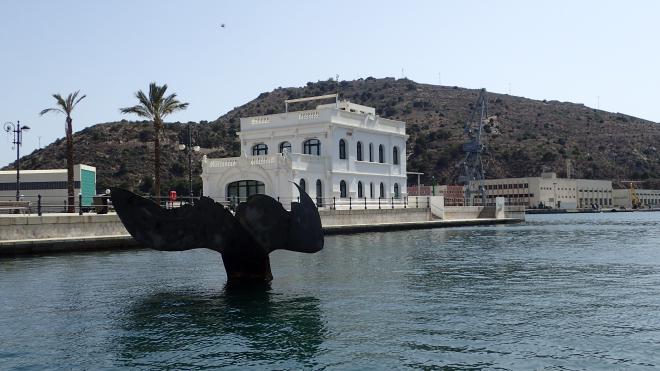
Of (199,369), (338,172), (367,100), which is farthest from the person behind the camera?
(367,100)

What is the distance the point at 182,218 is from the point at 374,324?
617cm

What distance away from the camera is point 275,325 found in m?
13.2

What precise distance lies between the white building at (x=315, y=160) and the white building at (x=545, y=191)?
260ft

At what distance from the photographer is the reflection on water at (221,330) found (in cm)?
1077

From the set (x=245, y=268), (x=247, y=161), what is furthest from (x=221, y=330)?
(x=247, y=161)

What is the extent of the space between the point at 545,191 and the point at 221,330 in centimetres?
12975

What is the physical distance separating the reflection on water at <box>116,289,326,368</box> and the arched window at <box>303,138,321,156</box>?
36843 mm

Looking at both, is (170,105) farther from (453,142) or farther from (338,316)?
(453,142)

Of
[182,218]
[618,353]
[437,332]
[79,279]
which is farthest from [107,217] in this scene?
[618,353]

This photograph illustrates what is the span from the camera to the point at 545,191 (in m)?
135

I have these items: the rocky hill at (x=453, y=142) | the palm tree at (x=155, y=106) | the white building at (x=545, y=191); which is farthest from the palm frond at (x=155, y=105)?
the white building at (x=545, y=191)

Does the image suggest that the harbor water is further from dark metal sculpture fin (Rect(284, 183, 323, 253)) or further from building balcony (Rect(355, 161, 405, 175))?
building balcony (Rect(355, 161, 405, 175))

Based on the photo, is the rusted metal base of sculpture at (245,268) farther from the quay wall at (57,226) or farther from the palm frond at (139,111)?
the palm frond at (139,111)

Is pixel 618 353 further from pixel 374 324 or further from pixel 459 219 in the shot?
pixel 459 219
